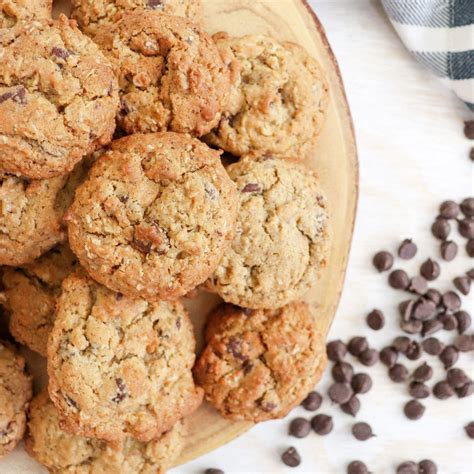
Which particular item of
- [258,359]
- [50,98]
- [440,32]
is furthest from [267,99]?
[440,32]

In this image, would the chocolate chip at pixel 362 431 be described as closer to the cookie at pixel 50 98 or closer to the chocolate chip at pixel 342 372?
the chocolate chip at pixel 342 372

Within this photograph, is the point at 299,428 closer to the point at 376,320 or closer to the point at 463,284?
the point at 376,320

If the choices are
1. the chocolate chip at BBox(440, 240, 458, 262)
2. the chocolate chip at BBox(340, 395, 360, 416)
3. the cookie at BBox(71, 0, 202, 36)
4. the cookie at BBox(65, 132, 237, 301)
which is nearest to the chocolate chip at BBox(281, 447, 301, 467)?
the chocolate chip at BBox(340, 395, 360, 416)

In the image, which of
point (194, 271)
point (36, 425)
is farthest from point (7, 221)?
point (36, 425)

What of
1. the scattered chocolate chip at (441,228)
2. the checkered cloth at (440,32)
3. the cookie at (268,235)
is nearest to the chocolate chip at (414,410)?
the scattered chocolate chip at (441,228)

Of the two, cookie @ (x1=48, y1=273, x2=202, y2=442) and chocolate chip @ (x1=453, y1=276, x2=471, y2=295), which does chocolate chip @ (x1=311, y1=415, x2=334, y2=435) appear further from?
cookie @ (x1=48, y1=273, x2=202, y2=442)
